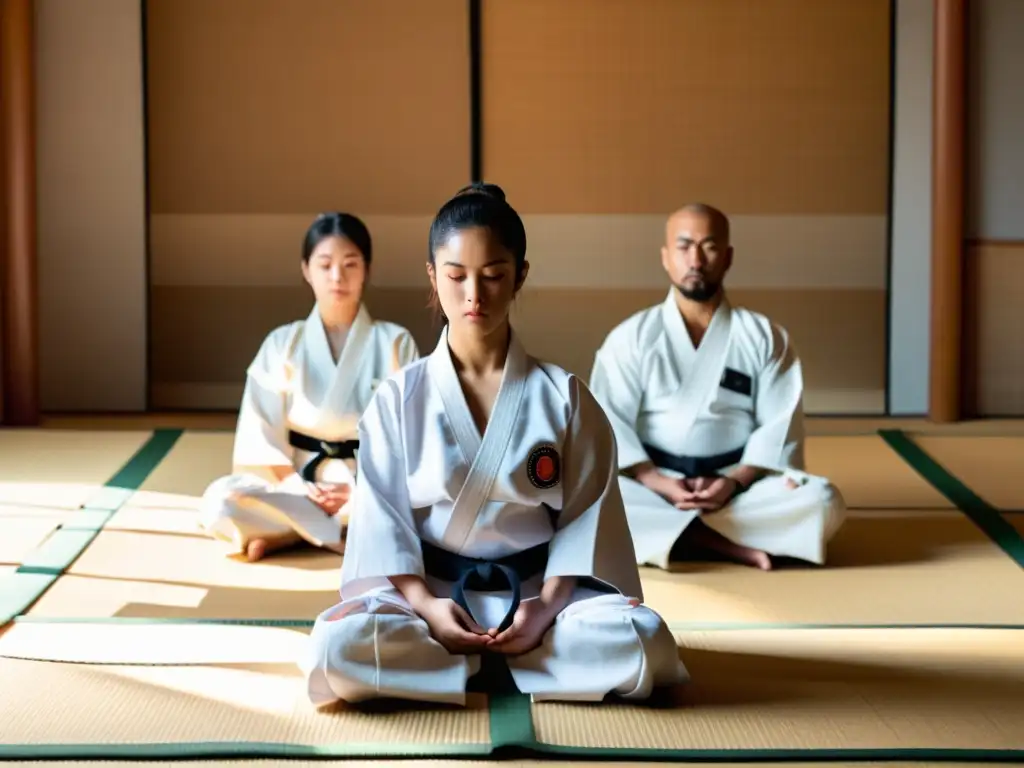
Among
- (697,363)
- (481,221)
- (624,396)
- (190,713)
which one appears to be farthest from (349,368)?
(190,713)

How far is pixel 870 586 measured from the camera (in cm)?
407

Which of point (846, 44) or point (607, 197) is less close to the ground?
point (846, 44)

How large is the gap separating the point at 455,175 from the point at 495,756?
4.32 m

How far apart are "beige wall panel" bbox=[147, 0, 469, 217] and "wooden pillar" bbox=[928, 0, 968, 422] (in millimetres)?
2086

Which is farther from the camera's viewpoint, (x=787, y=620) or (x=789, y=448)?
(x=789, y=448)

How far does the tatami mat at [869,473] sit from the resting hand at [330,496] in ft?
5.72

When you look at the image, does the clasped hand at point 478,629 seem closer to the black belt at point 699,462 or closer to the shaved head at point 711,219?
the black belt at point 699,462

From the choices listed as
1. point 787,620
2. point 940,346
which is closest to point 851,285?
point 940,346

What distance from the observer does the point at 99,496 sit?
507 centimetres

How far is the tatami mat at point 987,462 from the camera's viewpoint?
521 centimetres

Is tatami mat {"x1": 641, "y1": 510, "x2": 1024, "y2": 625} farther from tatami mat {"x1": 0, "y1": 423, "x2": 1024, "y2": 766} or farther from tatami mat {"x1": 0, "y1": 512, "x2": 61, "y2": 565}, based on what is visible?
tatami mat {"x1": 0, "y1": 512, "x2": 61, "y2": 565}

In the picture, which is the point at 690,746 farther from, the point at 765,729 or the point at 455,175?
the point at 455,175

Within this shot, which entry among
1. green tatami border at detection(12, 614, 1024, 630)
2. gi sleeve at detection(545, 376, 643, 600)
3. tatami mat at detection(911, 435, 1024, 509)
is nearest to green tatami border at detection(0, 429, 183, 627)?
green tatami border at detection(12, 614, 1024, 630)

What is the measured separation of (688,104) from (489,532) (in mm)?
3940
